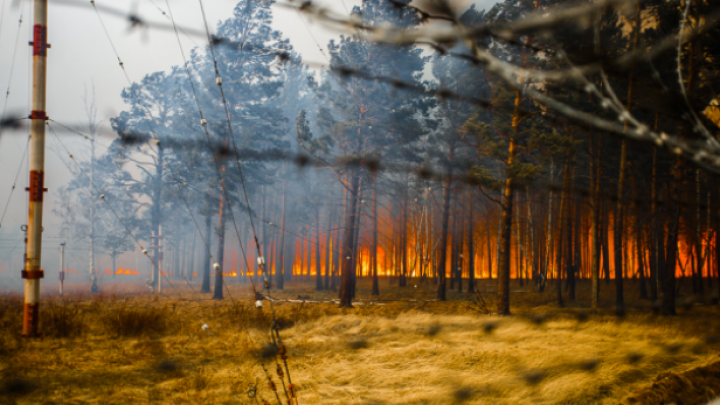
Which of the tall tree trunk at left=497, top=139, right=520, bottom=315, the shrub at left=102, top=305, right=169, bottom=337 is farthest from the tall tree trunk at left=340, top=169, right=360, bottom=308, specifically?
the shrub at left=102, top=305, right=169, bottom=337

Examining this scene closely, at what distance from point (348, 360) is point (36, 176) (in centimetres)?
643

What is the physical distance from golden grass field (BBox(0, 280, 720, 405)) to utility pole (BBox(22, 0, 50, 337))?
524 mm

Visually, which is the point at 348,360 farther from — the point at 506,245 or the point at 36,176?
the point at 506,245

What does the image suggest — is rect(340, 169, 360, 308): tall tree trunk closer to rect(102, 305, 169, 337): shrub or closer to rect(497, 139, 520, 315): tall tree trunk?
rect(497, 139, 520, 315): tall tree trunk

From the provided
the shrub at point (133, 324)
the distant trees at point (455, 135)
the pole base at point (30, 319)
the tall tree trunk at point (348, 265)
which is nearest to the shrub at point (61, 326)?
the pole base at point (30, 319)

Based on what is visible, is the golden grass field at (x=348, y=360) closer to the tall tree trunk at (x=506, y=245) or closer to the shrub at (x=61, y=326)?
the shrub at (x=61, y=326)

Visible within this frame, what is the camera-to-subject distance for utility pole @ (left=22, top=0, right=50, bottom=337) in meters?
7.24

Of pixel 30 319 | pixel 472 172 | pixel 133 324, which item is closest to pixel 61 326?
pixel 30 319

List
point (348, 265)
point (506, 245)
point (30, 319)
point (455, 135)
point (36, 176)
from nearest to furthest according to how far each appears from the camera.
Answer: point (30, 319) → point (36, 176) → point (506, 245) → point (348, 265) → point (455, 135)

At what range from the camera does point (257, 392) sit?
19.0ft

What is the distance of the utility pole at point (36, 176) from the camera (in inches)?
285

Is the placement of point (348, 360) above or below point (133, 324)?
below

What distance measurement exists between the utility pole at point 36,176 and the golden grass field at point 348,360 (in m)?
0.52

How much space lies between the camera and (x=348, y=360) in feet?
25.4
